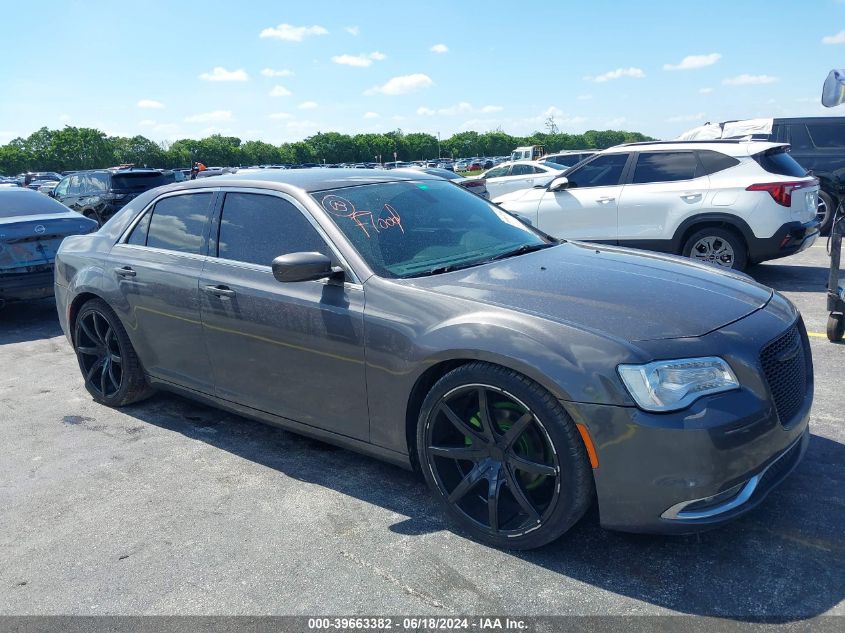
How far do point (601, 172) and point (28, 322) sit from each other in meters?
7.34

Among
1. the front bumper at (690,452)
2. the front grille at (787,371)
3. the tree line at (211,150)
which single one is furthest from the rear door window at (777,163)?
the tree line at (211,150)

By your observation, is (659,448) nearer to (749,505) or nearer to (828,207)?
(749,505)

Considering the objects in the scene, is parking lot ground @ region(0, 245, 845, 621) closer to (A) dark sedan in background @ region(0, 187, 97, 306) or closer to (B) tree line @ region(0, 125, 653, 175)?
(A) dark sedan in background @ region(0, 187, 97, 306)

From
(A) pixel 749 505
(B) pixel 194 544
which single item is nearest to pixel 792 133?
(A) pixel 749 505

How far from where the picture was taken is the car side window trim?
3380 mm

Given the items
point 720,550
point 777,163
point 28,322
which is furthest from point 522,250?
point 28,322

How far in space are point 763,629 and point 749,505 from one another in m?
0.44

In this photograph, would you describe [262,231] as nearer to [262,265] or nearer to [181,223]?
[262,265]

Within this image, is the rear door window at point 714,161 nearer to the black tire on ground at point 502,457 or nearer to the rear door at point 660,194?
the rear door at point 660,194

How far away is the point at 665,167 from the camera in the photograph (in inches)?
331

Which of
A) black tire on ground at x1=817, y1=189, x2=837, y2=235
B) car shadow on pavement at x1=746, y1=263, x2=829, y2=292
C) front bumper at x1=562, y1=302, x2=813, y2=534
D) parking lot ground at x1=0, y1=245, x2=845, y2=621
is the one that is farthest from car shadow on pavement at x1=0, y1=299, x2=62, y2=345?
black tire on ground at x1=817, y1=189, x2=837, y2=235

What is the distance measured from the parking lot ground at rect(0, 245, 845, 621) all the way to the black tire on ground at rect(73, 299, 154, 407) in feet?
1.63

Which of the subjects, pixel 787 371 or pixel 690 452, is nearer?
pixel 690 452

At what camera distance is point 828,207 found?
11.6 meters
